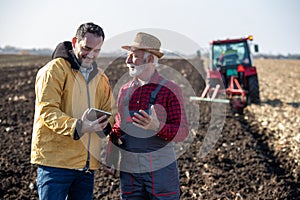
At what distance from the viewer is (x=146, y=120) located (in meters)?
2.26

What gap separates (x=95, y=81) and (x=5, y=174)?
2971 mm

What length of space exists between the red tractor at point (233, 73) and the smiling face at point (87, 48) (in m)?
7.05

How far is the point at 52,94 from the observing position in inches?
89.2

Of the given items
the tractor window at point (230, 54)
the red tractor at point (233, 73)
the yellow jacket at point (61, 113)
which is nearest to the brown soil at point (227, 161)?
the yellow jacket at point (61, 113)

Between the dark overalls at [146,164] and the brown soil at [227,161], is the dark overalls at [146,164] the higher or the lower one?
the higher one

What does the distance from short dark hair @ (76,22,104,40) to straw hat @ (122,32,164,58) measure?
24 centimetres

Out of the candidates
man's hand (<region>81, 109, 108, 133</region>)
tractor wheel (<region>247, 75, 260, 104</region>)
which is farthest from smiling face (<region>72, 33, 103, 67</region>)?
tractor wheel (<region>247, 75, 260, 104</region>)

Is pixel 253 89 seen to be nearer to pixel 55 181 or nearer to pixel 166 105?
pixel 166 105

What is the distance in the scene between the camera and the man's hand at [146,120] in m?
2.25

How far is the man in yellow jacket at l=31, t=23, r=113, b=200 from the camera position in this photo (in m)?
2.26

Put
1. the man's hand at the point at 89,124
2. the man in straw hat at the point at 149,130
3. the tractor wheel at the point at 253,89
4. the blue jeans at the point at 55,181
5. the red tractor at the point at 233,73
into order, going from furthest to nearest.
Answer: the tractor wheel at the point at 253,89
the red tractor at the point at 233,73
the man in straw hat at the point at 149,130
the blue jeans at the point at 55,181
the man's hand at the point at 89,124

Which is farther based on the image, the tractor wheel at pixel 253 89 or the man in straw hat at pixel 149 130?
the tractor wheel at pixel 253 89

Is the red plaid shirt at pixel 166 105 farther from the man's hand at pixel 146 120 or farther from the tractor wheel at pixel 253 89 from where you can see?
the tractor wheel at pixel 253 89

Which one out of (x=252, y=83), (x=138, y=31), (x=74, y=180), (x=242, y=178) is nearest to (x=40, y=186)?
(x=74, y=180)
